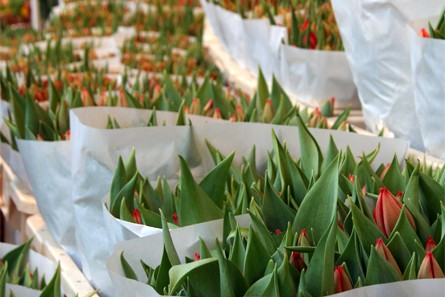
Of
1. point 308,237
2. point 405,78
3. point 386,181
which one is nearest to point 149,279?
point 308,237

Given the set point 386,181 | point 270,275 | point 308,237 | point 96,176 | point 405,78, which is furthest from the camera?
point 405,78

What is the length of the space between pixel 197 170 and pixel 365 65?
41 centimetres

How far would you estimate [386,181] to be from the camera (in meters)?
1.13

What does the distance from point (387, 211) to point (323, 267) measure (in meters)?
0.16

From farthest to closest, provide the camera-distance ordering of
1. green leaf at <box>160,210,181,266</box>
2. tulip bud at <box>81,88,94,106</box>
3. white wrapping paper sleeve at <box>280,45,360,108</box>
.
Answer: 1. white wrapping paper sleeve at <box>280,45,360,108</box>
2. tulip bud at <box>81,88,94,106</box>
3. green leaf at <box>160,210,181,266</box>

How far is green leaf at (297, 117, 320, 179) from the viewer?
1.21 meters

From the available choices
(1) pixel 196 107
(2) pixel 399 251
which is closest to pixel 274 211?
(2) pixel 399 251

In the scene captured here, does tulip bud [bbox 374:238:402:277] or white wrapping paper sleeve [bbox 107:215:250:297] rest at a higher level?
tulip bud [bbox 374:238:402:277]

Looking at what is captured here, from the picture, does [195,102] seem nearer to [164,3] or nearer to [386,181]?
[386,181]

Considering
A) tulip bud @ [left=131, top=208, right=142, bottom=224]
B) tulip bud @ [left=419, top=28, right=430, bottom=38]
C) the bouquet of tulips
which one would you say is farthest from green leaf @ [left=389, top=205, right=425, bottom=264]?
tulip bud @ [left=419, top=28, right=430, bottom=38]

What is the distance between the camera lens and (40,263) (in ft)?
5.03

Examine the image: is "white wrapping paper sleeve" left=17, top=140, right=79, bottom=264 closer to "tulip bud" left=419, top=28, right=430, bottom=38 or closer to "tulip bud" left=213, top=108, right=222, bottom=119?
"tulip bud" left=213, top=108, right=222, bottom=119

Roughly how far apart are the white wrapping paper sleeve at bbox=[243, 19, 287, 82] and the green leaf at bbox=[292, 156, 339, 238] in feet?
3.08

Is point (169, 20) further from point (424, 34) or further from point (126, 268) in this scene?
point (126, 268)
